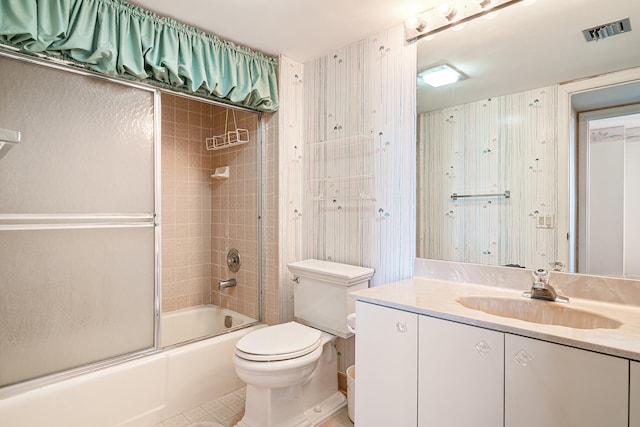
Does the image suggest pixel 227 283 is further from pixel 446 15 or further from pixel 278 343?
pixel 446 15

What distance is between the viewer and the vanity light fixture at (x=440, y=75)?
1824mm

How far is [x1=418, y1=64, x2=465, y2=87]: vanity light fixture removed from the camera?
1.82m

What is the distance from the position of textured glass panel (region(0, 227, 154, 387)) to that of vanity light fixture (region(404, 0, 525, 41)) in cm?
190

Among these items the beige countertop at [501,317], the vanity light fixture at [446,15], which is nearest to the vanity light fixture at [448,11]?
the vanity light fixture at [446,15]

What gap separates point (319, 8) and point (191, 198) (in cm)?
194

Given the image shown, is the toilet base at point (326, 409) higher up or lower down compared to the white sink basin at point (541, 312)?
lower down

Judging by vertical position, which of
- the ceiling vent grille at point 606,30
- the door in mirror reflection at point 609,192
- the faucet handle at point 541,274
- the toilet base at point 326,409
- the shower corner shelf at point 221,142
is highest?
the ceiling vent grille at point 606,30

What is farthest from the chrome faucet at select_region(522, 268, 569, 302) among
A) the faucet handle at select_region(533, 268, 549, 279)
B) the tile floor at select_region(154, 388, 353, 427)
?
the tile floor at select_region(154, 388, 353, 427)

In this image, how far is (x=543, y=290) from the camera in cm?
141

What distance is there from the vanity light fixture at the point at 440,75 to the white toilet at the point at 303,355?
1.14 m

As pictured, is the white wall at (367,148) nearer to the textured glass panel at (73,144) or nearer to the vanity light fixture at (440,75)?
the vanity light fixture at (440,75)

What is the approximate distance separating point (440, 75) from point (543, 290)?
3.96ft

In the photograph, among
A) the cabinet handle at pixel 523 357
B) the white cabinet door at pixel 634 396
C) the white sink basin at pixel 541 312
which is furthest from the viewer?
the white sink basin at pixel 541 312

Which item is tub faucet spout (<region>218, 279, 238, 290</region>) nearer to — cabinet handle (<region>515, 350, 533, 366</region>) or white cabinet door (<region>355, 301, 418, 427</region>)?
white cabinet door (<region>355, 301, 418, 427</region>)
